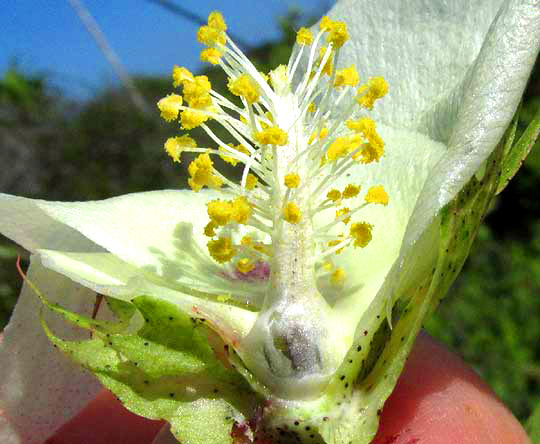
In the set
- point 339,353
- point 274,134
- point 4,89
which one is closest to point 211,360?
point 339,353

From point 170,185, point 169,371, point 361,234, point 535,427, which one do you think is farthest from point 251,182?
point 170,185

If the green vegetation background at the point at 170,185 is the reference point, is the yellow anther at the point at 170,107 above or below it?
above

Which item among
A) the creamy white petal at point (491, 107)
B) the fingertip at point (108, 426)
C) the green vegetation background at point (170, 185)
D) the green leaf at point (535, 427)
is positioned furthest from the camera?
the green vegetation background at point (170, 185)

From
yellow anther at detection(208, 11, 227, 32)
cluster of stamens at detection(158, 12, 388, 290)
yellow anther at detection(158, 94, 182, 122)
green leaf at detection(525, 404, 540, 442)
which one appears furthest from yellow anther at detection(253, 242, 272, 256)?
green leaf at detection(525, 404, 540, 442)

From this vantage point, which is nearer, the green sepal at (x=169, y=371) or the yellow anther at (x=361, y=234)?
the green sepal at (x=169, y=371)

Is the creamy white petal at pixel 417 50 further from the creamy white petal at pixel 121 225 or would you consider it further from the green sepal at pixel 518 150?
the creamy white petal at pixel 121 225

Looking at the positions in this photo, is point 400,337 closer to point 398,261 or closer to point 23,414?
point 398,261

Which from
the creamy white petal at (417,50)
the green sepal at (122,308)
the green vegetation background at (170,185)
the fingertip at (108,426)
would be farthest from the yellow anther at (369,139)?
the fingertip at (108,426)

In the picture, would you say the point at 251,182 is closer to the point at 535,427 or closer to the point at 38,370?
the point at 38,370
